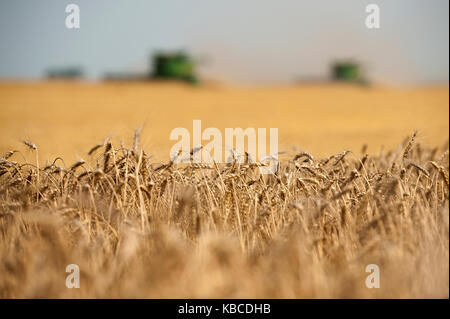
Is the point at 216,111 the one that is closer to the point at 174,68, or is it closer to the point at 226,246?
the point at 174,68

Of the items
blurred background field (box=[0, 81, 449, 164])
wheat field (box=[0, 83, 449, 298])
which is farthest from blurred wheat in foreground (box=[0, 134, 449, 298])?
blurred background field (box=[0, 81, 449, 164])

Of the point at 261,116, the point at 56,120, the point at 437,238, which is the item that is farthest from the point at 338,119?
the point at 437,238

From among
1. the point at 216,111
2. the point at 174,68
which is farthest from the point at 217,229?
the point at 174,68

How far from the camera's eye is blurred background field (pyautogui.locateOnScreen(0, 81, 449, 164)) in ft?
58.6

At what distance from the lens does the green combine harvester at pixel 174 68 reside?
41.9 m

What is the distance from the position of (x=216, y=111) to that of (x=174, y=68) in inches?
565

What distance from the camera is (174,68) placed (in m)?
42.4

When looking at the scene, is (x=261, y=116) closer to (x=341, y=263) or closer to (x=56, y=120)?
(x=56, y=120)

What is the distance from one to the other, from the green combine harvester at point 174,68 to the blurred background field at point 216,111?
103cm

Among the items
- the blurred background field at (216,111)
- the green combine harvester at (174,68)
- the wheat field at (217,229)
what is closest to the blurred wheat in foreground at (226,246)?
the wheat field at (217,229)

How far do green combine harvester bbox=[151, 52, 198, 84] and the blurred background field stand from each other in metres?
1.03

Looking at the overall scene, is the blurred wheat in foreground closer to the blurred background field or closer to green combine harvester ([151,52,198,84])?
the blurred background field
